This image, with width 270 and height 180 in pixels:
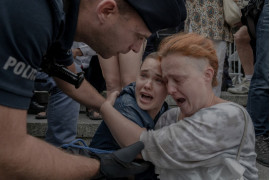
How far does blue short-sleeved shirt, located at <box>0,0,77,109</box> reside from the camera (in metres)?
0.97

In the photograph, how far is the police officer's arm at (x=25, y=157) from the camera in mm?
1023

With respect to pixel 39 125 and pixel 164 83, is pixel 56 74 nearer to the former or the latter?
pixel 164 83

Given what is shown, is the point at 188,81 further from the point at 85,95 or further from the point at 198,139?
the point at 85,95

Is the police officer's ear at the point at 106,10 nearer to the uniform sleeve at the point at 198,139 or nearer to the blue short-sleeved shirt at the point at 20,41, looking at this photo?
the blue short-sleeved shirt at the point at 20,41

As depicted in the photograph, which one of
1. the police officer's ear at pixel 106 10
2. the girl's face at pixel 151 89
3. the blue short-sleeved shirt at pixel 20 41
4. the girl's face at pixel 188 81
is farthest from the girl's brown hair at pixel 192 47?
the blue short-sleeved shirt at pixel 20 41

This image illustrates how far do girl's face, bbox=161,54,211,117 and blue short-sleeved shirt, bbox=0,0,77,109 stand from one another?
0.75 metres

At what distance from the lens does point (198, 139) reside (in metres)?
1.54

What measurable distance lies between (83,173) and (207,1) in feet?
8.11

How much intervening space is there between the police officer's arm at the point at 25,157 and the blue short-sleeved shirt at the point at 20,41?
54mm

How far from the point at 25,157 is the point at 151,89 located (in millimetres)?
939

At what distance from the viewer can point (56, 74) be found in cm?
157

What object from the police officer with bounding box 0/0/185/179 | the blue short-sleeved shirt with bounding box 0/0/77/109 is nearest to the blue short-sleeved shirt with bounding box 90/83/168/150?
the police officer with bounding box 0/0/185/179

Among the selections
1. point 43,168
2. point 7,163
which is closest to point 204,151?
point 43,168

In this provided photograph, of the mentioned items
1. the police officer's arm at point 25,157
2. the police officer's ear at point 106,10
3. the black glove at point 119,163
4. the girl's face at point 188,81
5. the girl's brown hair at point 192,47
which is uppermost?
the police officer's ear at point 106,10
